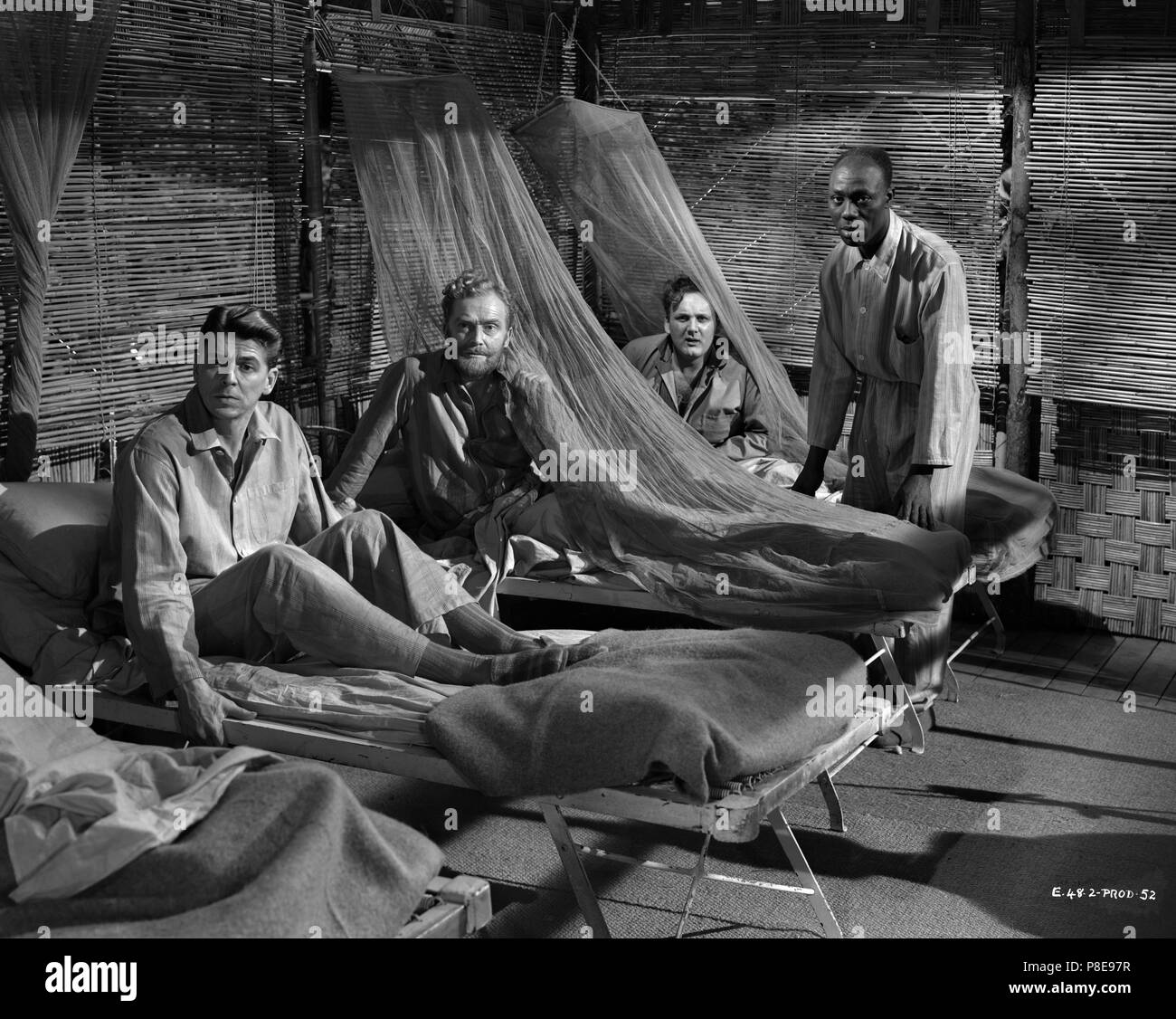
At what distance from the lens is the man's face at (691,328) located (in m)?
5.16

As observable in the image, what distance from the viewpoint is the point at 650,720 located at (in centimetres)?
278

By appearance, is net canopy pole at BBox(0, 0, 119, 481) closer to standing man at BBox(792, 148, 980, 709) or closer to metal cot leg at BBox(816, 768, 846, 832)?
standing man at BBox(792, 148, 980, 709)

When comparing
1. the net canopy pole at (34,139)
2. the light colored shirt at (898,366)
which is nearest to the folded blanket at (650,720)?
the light colored shirt at (898,366)

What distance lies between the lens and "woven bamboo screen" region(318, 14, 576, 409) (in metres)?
4.89

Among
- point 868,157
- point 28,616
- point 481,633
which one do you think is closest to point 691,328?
point 868,157

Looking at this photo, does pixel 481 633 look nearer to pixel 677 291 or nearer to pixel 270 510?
pixel 270 510

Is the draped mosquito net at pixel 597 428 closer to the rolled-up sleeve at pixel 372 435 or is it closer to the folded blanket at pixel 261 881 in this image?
the rolled-up sleeve at pixel 372 435

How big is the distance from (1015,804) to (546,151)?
2.98 metres

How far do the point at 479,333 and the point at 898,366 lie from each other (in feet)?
4.14

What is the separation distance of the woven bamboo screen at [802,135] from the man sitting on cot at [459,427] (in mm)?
1809

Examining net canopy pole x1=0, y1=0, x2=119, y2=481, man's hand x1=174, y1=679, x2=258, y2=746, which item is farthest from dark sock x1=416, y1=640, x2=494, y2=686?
net canopy pole x1=0, y1=0, x2=119, y2=481

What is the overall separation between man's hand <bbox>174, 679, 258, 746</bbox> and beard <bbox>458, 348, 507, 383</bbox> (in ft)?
5.16

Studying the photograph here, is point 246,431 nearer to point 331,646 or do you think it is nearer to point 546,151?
point 331,646

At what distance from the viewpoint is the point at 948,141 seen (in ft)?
17.7
